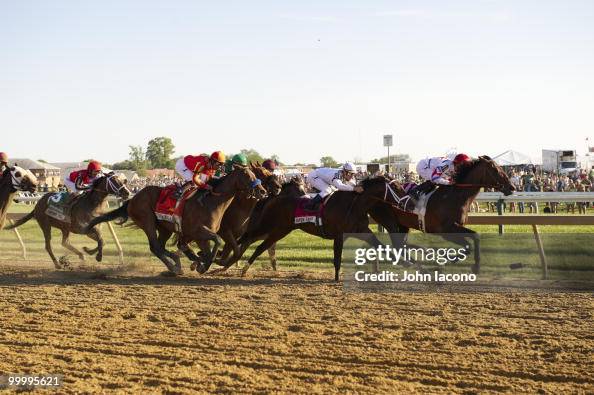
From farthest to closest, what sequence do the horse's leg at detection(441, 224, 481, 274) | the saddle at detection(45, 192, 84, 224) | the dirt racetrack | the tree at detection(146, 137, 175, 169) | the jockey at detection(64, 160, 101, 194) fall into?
the tree at detection(146, 137, 175, 169), the saddle at detection(45, 192, 84, 224), the jockey at detection(64, 160, 101, 194), the horse's leg at detection(441, 224, 481, 274), the dirt racetrack

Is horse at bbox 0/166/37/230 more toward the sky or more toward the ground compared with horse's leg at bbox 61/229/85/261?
more toward the sky

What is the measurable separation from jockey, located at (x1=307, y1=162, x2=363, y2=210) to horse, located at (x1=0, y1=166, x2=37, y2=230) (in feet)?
15.0

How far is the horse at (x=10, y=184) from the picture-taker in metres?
11.9

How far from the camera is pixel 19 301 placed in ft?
29.2

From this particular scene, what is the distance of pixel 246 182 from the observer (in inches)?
429

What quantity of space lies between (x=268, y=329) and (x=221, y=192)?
4473 mm

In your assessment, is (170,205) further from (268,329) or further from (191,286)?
(268,329)

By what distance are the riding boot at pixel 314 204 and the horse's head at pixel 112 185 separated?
139 inches

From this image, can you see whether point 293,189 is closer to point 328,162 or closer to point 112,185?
point 112,185

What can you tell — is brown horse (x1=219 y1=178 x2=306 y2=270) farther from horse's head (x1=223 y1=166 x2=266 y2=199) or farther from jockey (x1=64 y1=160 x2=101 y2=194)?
jockey (x1=64 y1=160 x2=101 y2=194)

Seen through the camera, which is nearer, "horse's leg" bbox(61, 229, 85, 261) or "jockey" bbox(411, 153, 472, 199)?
"jockey" bbox(411, 153, 472, 199)

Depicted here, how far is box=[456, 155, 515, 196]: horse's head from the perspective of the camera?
10609mm

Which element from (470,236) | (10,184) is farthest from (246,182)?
(10,184)

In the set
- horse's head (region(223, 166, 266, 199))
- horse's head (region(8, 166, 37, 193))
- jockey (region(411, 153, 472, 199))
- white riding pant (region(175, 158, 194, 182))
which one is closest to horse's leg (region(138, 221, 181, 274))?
white riding pant (region(175, 158, 194, 182))
